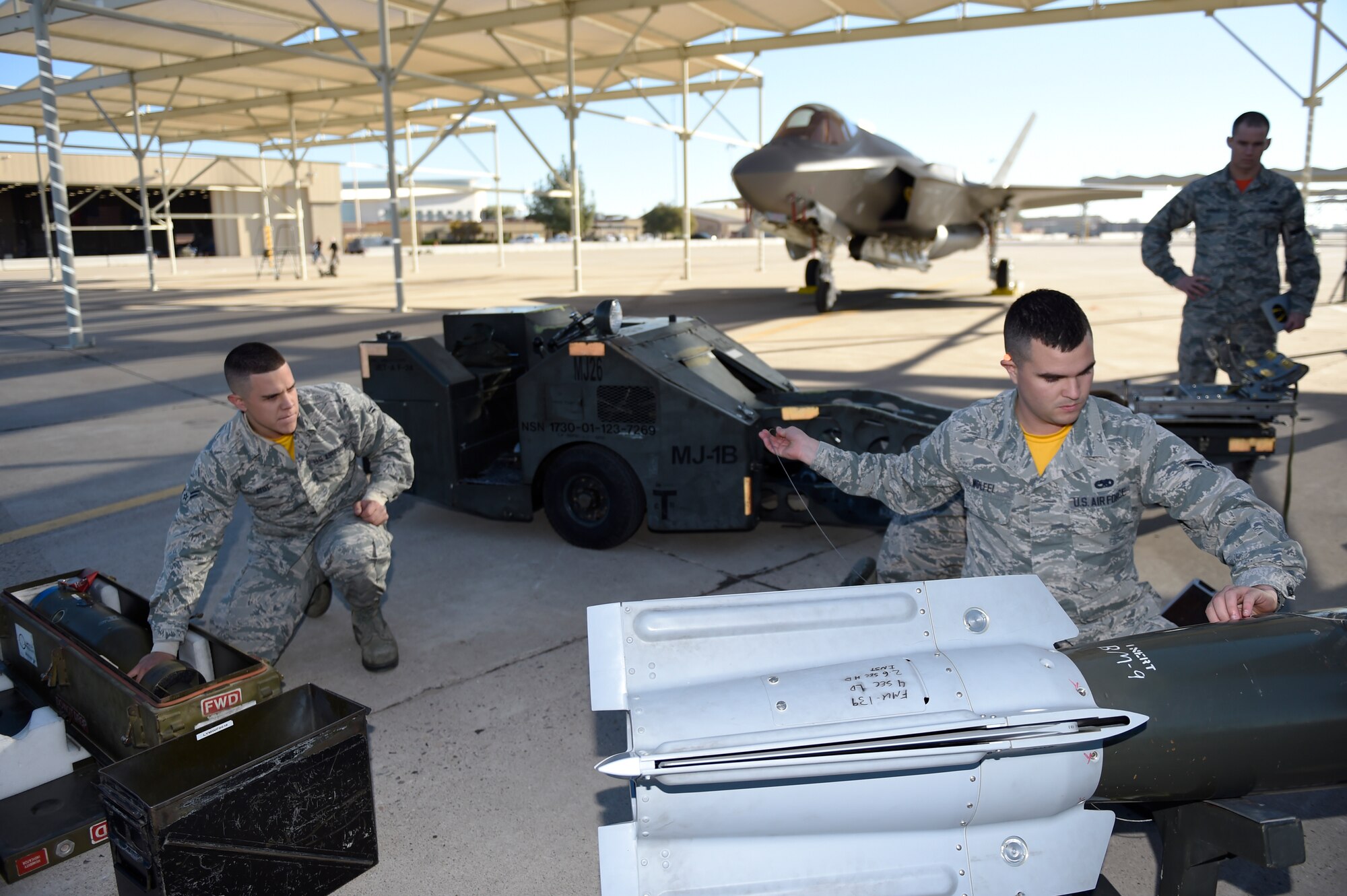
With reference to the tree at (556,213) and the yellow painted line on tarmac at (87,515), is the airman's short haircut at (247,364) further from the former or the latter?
the tree at (556,213)

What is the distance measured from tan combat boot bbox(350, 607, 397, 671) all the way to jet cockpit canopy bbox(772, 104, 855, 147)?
13397mm

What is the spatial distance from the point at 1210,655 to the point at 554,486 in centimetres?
359

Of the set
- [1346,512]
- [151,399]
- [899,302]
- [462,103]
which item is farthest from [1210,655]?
[462,103]

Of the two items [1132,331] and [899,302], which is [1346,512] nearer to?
[1132,331]

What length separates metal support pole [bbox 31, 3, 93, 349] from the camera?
486 inches

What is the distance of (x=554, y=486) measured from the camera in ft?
17.2

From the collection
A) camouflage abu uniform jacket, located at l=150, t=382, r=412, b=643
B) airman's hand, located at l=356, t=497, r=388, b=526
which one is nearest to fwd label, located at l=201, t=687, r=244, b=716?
camouflage abu uniform jacket, located at l=150, t=382, r=412, b=643

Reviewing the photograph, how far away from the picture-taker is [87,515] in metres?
6.02

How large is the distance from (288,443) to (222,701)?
1.32 metres

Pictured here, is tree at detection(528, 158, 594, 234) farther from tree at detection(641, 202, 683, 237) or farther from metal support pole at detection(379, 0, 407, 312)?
metal support pole at detection(379, 0, 407, 312)

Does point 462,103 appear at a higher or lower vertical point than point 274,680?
higher

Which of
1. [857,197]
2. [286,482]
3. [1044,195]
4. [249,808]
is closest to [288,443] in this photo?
[286,482]

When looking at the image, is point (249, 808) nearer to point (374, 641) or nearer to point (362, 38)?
point (374, 641)

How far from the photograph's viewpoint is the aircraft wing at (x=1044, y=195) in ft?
60.6
